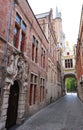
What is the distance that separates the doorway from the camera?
5590 mm

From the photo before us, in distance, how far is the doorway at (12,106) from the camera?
18.3 ft

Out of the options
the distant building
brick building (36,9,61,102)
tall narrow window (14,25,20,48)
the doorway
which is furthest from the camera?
the distant building

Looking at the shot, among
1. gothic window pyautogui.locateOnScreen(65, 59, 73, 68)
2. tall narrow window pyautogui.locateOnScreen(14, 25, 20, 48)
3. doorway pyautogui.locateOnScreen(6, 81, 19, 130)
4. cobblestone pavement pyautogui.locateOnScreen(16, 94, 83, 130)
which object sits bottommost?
cobblestone pavement pyautogui.locateOnScreen(16, 94, 83, 130)

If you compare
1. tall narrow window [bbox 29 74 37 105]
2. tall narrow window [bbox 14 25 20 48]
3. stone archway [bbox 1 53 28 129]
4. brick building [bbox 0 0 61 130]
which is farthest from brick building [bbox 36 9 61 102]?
tall narrow window [bbox 14 25 20 48]

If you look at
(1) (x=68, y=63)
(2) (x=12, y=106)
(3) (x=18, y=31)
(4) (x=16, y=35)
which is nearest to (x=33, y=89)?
(2) (x=12, y=106)

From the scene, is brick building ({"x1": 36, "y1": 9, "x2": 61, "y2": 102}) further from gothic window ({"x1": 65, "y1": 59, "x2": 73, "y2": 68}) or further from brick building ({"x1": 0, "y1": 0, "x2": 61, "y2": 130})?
gothic window ({"x1": 65, "y1": 59, "x2": 73, "y2": 68})

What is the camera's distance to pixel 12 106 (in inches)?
231

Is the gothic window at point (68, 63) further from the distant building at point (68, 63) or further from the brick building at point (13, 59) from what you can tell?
the brick building at point (13, 59)

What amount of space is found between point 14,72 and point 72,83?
4718cm

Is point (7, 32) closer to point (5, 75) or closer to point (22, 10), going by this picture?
point (5, 75)

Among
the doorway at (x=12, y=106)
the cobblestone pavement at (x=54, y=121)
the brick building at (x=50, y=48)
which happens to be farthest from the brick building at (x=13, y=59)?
the brick building at (x=50, y=48)

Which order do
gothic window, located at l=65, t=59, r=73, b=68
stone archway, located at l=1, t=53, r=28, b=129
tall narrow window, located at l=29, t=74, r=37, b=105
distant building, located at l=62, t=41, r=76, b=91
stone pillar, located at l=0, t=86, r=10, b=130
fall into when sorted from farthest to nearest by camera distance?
gothic window, located at l=65, t=59, r=73, b=68 < distant building, located at l=62, t=41, r=76, b=91 < tall narrow window, located at l=29, t=74, r=37, b=105 < stone archway, located at l=1, t=53, r=28, b=129 < stone pillar, located at l=0, t=86, r=10, b=130

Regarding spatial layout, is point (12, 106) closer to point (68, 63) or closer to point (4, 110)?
point (4, 110)

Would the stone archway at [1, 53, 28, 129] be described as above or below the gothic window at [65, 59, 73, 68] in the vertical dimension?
below
